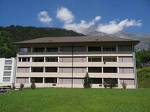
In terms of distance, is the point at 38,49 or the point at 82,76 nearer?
the point at 82,76

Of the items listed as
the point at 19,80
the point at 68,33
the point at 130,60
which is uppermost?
the point at 68,33

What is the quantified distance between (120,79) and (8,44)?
5207 cm

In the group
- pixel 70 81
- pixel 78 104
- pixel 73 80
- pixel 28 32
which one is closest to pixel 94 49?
pixel 73 80

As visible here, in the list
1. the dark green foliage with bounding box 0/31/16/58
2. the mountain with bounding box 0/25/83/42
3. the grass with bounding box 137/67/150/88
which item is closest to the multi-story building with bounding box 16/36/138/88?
the grass with bounding box 137/67/150/88

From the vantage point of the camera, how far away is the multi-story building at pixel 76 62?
6962 centimetres

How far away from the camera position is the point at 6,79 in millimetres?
76375

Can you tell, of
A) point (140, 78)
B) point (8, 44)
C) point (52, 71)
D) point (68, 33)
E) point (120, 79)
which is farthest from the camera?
point (68, 33)

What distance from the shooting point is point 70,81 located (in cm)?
7200

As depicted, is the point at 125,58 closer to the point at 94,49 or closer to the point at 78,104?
the point at 94,49

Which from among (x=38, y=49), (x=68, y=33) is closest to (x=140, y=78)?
(x=38, y=49)

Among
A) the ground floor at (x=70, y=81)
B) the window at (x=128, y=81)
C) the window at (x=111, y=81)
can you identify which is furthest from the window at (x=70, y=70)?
the window at (x=128, y=81)

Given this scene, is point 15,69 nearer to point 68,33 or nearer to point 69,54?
point 69,54

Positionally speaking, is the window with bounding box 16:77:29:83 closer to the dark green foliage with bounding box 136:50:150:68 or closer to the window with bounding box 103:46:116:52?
the window with bounding box 103:46:116:52

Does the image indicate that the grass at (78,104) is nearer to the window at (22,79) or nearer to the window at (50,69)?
the window at (50,69)
